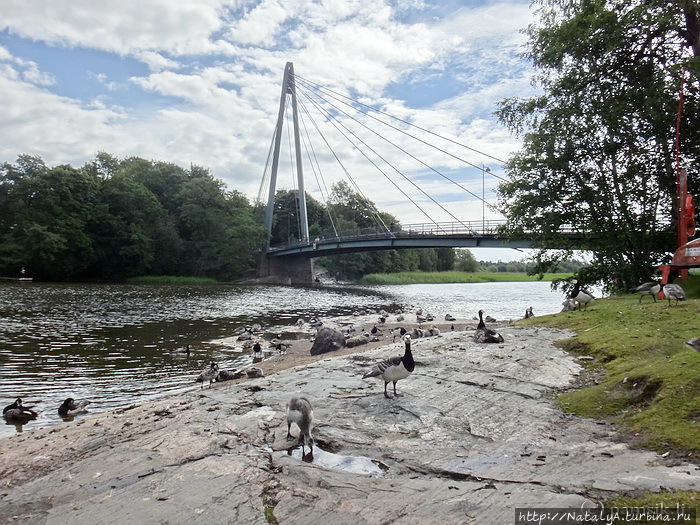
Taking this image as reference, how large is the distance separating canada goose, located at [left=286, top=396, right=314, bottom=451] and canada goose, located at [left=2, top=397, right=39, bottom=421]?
284 inches

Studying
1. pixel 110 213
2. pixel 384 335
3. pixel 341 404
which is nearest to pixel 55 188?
pixel 110 213

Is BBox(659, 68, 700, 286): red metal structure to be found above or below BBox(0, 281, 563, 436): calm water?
above

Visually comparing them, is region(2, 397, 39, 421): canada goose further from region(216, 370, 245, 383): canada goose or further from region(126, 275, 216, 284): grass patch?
region(126, 275, 216, 284): grass patch

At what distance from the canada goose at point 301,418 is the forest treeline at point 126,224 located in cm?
5658

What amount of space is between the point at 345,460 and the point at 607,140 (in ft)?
62.4

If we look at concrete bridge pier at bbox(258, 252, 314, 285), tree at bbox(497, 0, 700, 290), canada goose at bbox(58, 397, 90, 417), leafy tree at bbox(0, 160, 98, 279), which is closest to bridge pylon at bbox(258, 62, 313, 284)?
concrete bridge pier at bbox(258, 252, 314, 285)

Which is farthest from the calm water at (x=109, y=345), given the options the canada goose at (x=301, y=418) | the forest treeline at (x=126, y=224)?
the forest treeline at (x=126, y=224)

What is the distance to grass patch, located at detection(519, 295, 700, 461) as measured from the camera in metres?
4.67

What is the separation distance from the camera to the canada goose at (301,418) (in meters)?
5.57

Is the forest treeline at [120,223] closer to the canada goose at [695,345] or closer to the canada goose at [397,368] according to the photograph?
the canada goose at [397,368]

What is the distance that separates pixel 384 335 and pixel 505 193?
8.67 meters

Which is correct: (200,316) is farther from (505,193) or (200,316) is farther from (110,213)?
(110,213)

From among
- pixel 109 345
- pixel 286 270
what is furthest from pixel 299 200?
pixel 109 345

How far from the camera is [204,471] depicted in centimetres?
491
